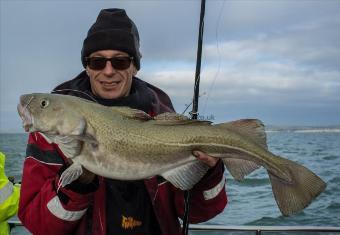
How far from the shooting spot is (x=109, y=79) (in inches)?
154

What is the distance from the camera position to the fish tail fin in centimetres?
326

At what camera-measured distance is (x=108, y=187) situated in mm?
3885

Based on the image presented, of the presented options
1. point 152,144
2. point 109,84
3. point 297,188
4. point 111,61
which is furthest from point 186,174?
point 111,61

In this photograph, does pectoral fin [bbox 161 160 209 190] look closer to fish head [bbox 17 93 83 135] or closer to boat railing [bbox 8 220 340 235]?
fish head [bbox 17 93 83 135]

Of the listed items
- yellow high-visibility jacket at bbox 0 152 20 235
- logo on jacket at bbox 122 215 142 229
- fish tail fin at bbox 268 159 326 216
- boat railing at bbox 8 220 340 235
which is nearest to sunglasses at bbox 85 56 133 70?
logo on jacket at bbox 122 215 142 229

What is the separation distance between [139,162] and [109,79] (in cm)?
92

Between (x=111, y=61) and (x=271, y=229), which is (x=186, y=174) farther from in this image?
(x=271, y=229)

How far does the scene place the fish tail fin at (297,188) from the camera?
326cm

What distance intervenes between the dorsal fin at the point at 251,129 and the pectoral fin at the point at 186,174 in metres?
0.37

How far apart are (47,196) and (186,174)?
3.60ft

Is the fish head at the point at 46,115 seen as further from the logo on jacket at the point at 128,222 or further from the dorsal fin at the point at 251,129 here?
the dorsal fin at the point at 251,129

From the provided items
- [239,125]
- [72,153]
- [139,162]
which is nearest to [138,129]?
[139,162]

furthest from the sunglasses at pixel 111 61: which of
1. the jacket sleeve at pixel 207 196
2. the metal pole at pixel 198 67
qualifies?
the jacket sleeve at pixel 207 196

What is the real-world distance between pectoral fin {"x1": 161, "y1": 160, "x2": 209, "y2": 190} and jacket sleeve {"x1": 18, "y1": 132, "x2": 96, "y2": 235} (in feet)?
1.99
